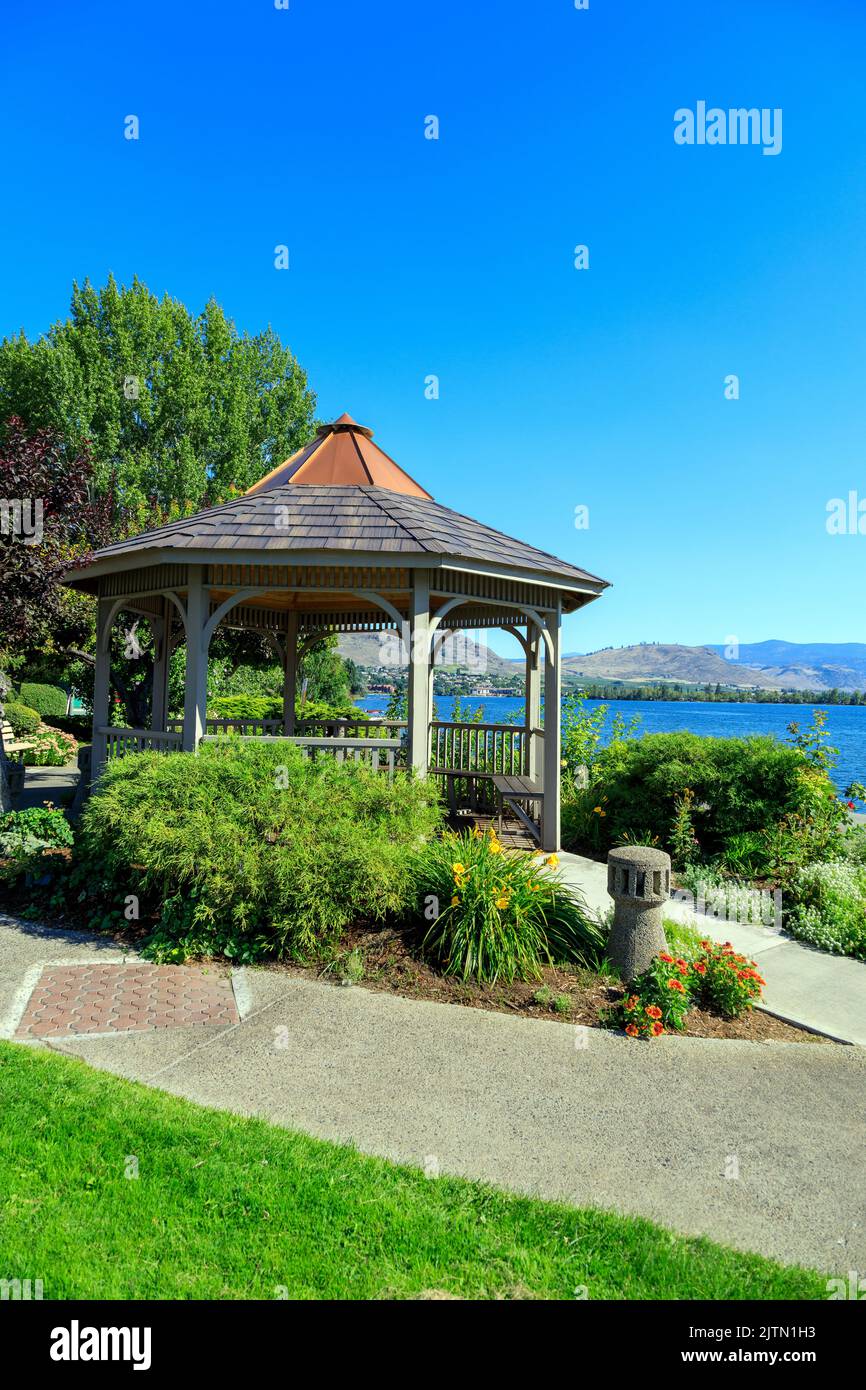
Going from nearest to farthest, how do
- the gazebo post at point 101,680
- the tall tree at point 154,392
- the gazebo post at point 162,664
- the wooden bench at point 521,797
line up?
the wooden bench at point 521,797, the gazebo post at point 101,680, the gazebo post at point 162,664, the tall tree at point 154,392

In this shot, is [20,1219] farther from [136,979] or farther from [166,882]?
[166,882]

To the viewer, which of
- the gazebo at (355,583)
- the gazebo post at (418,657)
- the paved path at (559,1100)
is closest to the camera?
the paved path at (559,1100)

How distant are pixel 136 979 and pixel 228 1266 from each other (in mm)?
3170

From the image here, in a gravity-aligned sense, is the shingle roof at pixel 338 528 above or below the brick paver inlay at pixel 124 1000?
above

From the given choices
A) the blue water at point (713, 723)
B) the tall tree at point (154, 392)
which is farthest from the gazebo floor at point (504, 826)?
the tall tree at point (154, 392)

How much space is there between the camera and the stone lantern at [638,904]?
17.3ft

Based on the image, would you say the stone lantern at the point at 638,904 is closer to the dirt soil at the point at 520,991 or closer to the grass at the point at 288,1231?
the dirt soil at the point at 520,991

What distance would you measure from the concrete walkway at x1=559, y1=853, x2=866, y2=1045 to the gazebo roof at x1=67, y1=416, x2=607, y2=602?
12.8ft

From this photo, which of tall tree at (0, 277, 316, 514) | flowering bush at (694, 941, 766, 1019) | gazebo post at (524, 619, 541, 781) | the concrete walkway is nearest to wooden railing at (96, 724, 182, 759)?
the concrete walkway

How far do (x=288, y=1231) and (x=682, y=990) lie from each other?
306cm

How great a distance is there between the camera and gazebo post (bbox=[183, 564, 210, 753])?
804 cm

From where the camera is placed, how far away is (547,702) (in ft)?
31.5

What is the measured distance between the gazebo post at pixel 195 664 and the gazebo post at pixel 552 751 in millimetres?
4163

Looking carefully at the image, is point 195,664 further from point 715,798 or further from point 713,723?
point 713,723
